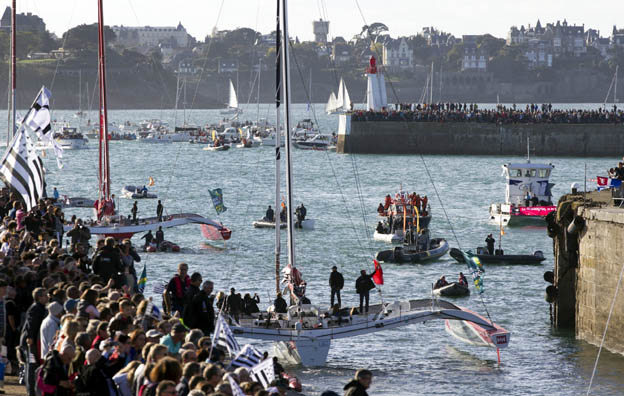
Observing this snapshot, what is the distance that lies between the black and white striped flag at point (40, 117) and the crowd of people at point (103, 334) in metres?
5.87

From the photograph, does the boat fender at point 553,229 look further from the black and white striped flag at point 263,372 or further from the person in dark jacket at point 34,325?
the black and white striped flag at point 263,372

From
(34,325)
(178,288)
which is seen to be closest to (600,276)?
(178,288)

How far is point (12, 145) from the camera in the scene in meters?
23.1

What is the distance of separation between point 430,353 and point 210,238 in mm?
22510

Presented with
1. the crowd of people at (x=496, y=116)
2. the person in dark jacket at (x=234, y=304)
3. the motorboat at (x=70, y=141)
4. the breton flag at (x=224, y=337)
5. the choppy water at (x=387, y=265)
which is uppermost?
the crowd of people at (x=496, y=116)

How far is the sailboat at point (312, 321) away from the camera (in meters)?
24.1

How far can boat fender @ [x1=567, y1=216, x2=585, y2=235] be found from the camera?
86.9ft

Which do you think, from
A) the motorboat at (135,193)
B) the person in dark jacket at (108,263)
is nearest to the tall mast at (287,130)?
the person in dark jacket at (108,263)

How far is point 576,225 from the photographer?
26578 mm

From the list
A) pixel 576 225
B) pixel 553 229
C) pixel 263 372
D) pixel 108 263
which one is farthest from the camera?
pixel 553 229

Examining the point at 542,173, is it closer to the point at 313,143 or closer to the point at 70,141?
the point at 313,143

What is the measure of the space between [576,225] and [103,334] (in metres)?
16.4

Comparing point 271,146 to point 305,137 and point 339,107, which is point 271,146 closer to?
point 305,137

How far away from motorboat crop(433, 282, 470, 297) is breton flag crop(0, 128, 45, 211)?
16401 mm
